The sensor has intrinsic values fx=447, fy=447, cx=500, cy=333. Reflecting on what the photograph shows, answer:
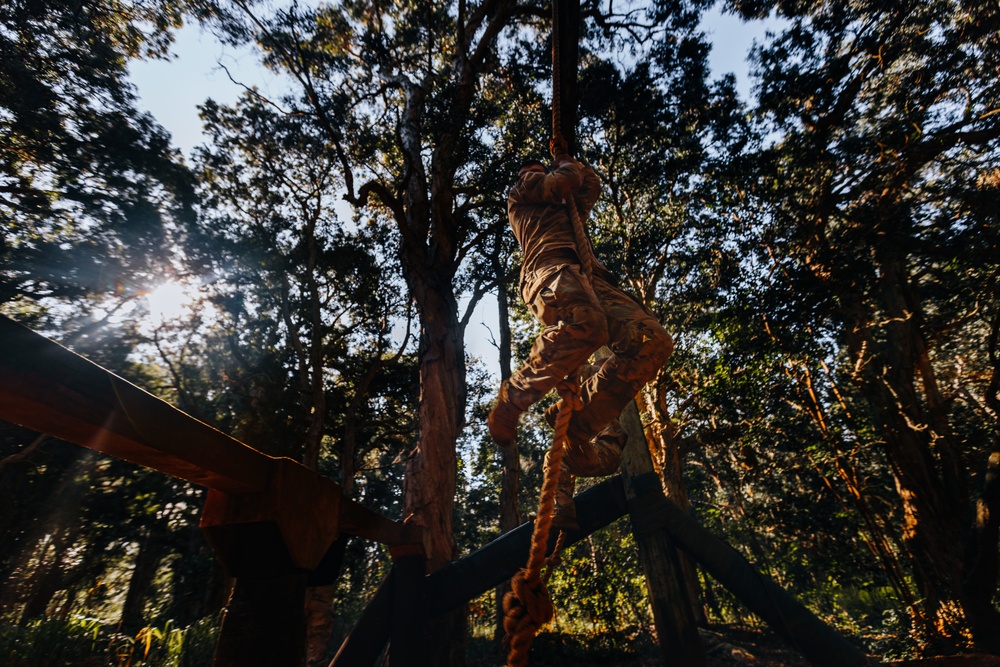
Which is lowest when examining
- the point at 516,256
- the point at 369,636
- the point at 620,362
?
the point at 369,636

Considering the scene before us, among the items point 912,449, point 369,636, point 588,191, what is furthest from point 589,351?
point 912,449

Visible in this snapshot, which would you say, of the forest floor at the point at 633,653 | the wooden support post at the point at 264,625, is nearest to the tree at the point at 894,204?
the forest floor at the point at 633,653

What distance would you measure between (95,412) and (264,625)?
40.0 inches

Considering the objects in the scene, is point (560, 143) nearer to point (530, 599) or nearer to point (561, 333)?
point (561, 333)

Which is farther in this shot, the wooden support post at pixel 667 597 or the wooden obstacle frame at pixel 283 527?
the wooden support post at pixel 667 597

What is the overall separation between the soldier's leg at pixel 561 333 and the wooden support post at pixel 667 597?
1017mm

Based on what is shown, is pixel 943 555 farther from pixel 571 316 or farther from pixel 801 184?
pixel 571 316

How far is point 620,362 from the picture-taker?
3008 mm

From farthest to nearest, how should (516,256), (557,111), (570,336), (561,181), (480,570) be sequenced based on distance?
(516,256) → (557,111) → (561,181) → (480,570) → (570,336)

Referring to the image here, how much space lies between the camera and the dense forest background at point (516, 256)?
6.37 metres

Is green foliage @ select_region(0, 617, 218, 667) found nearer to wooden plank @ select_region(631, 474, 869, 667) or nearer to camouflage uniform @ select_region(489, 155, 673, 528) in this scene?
camouflage uniform @ select_region(489, 155, 673, 528)

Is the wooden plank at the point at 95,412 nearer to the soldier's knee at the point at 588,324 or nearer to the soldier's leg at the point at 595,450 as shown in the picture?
the soldier's knee at the point at 588,324

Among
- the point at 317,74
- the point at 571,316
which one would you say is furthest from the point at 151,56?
the point at 571,316

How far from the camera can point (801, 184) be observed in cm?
791
